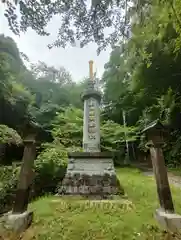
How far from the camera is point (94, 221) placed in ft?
11.1

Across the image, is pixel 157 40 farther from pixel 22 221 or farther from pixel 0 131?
pixel 22 221

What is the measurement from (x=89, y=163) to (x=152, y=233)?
2.82 meters

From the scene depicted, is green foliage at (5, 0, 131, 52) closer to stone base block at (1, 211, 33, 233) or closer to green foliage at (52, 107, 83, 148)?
stone base block at (1, 211, 33, 233)

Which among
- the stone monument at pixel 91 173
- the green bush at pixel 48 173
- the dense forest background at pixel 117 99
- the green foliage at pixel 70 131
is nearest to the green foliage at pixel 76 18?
the dense forest background at pixel 117 99

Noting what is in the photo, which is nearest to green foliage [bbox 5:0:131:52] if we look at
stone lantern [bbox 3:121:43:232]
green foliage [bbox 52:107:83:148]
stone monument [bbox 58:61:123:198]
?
stone lantern [bbox 3:121:43:232]

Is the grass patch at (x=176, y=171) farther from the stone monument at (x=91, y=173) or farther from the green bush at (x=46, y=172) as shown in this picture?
the green bush at (x=46, y=172)

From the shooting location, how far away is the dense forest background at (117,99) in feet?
10.9

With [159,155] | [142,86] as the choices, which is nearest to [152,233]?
[159,155]

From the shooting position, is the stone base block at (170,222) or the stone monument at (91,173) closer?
the stone base block at (170,222)

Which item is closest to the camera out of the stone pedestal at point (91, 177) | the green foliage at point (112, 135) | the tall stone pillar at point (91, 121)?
the stone pedestal at point (91, 177)

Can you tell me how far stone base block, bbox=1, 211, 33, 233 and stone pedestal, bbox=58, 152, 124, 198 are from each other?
196 cm

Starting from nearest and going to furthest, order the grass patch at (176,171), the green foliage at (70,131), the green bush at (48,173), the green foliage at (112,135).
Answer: the green bush at (48,173) < the grass patch at (176,171) < the green foliage at (70,131) < the green foliage at (112,135)

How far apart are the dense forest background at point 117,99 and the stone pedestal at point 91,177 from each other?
1135mm

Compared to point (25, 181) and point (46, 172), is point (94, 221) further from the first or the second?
point (46, 172)
